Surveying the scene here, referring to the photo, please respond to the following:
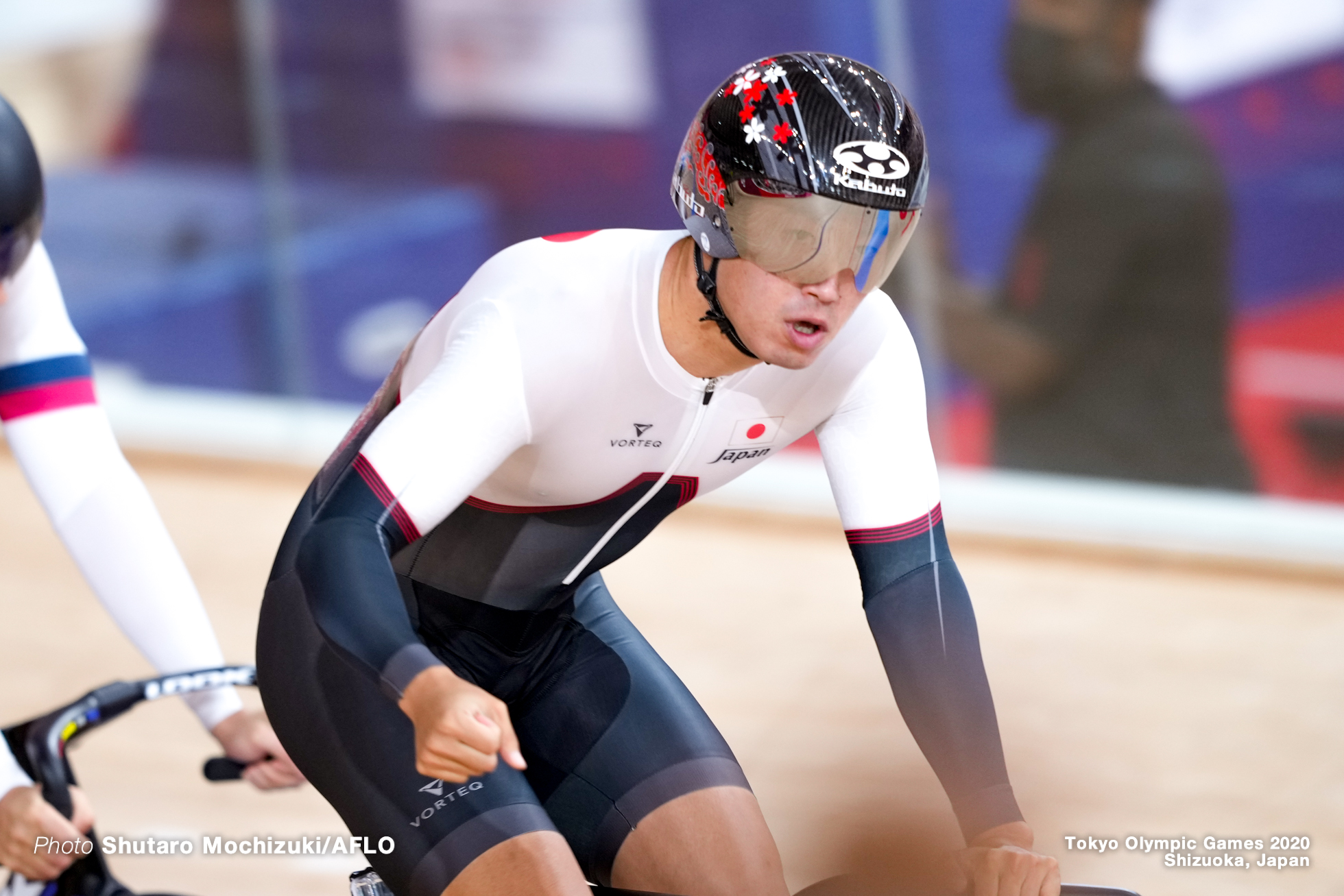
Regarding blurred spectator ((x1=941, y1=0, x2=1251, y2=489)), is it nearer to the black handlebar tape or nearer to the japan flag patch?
the japan flag patch

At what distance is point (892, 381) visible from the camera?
6.51 feet

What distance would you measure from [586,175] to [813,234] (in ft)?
13.8

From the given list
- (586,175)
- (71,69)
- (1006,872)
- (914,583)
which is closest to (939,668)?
(914,583)

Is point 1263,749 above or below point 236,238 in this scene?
below

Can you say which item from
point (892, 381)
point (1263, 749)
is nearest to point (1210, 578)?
point (1263, 749)

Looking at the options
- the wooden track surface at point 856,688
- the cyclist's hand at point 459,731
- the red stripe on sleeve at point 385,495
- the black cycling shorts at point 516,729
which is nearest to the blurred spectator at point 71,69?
the wooden track surface at point 856,688

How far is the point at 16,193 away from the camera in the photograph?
1948 millimetres

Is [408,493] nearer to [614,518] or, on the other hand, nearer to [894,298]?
[614,518]

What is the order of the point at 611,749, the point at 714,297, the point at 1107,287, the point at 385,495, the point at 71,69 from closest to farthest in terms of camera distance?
the point at 385,495
the point at 714,297
the point at 611,749
the point at 1107,287
the point at 71,69

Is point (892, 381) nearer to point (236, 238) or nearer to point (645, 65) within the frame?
point (645, 65)

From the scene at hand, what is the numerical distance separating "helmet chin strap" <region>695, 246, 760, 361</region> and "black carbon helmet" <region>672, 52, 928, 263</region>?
1.5 inches

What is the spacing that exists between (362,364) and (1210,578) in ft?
10.9

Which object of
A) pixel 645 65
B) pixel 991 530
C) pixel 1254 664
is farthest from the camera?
pixel 645 65

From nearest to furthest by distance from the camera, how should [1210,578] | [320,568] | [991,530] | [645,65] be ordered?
[320,568], [1210,578], [991,530], [645,65]
